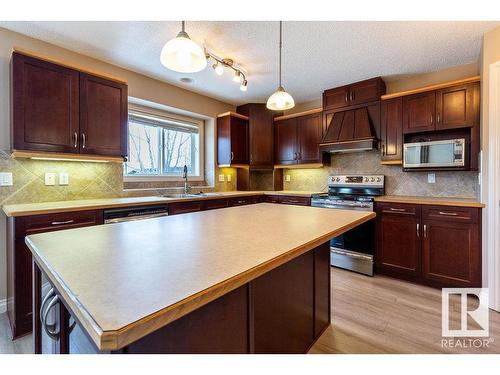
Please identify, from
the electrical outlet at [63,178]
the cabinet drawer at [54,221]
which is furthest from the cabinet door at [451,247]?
the electrical outlet at [63,178]

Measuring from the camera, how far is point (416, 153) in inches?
119

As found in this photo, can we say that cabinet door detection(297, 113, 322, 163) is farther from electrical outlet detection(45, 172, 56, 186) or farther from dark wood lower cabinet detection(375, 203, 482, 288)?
electrical outlet detection(45, 172, 56, 186)

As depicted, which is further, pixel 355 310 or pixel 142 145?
pixel 142 145

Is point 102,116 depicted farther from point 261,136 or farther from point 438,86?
point 438,86

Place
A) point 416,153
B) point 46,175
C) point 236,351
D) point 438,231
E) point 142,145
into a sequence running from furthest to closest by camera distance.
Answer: point 142,145
point 416,153
point 438,231
point 46,175
point 236,351

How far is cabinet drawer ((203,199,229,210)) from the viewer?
10.8 feet

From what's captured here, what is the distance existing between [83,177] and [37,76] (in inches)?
40.5

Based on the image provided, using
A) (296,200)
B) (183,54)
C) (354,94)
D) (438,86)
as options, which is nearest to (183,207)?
(296,200)

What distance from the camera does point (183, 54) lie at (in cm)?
138

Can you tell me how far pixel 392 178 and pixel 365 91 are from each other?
124cm

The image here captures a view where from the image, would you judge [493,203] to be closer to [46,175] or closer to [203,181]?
[203,181]

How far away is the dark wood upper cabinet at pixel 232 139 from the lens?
412 cm

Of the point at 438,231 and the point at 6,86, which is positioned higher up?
the point at 6,86
